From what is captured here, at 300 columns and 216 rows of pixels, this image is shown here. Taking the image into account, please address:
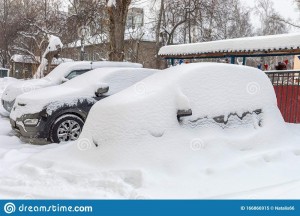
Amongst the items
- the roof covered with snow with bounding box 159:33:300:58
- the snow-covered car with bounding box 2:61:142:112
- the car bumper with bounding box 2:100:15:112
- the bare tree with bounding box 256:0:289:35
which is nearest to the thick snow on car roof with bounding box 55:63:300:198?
the roof covered with snow with bounding box 159:33:300:58

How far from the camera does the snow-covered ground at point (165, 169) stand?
4.27 meters

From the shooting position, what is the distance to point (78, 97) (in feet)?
23.8

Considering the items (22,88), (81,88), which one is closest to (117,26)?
(22,88)

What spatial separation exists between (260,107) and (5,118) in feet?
23.5

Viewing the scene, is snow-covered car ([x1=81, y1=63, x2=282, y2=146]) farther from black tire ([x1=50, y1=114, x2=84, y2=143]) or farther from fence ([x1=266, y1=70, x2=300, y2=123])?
fence ([x1=266, y1=70, x2=300, y2=123])

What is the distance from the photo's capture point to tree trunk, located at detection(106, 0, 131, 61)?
1495 cm

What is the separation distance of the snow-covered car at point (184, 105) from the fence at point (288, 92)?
2.91 metres

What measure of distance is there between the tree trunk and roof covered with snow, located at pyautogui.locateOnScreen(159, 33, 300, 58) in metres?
1.84

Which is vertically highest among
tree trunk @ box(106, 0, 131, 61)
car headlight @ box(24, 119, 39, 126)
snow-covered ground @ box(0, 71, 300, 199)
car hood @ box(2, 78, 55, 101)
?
tree trunk @ box(106, 0, 131, 61)

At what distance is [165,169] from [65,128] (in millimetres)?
2979

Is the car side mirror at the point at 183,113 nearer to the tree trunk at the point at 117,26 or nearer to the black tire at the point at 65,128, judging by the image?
the black tire at the point at 65,128

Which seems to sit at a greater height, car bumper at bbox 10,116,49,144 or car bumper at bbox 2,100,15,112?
car bumper at bbox 2,100,15,112

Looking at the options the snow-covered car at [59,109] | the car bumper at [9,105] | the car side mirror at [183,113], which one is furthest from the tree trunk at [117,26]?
the car side mirror at [183,113]

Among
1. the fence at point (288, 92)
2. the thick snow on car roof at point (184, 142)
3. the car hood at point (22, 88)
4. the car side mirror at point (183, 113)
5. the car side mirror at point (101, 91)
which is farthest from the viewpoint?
the car hood at point (22, 88)
